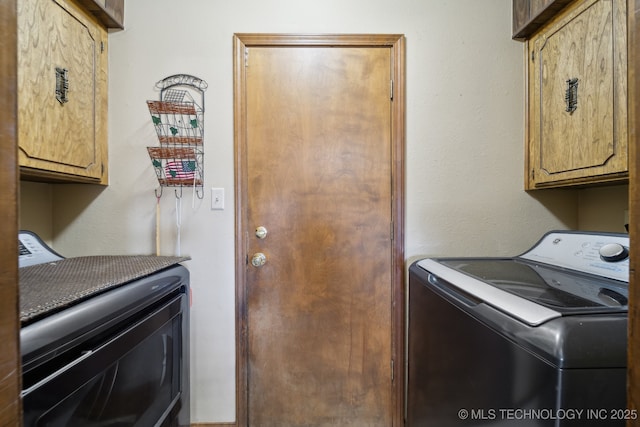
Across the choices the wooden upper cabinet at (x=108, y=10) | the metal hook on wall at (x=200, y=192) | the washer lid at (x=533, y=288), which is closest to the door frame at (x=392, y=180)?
the metal hook on wall at (x=200, y=192)

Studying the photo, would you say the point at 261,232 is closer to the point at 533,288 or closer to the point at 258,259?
the point at 258,259

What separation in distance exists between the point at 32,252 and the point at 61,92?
0.62 metres

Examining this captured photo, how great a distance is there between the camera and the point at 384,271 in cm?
146

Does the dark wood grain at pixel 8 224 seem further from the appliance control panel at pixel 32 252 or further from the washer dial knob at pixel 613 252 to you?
the washer dial knob at pixel 613 252

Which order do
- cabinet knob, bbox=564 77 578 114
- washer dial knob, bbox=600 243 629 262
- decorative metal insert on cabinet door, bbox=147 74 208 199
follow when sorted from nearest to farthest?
washer dial knob, bbox=600 243 629 262 < cabinet knob, bbox=564 77 578 114 < decorative metal insert on cabinet door, bbox=147 74 208 199

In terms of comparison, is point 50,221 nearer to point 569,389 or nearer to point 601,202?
point 569,389

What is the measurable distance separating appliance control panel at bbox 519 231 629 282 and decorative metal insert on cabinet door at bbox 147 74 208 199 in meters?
1.52

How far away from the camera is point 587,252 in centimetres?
103

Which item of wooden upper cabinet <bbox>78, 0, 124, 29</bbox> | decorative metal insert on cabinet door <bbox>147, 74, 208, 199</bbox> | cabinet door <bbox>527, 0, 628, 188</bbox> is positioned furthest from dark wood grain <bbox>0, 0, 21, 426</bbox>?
cabinet door <bbox>527, 0, 628, 188</bbox>

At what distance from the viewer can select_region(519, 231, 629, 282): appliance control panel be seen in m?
0.90

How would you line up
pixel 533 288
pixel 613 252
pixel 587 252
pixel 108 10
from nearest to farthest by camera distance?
pixel 533 288 < pixel 613 252 < pixel 587 252 < pixel 108 10

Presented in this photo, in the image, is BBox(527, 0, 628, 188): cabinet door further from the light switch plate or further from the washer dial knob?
the light switch plate

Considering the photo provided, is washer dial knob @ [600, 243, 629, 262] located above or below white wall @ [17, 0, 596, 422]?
below

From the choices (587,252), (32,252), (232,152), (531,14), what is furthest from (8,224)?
(531,14)
